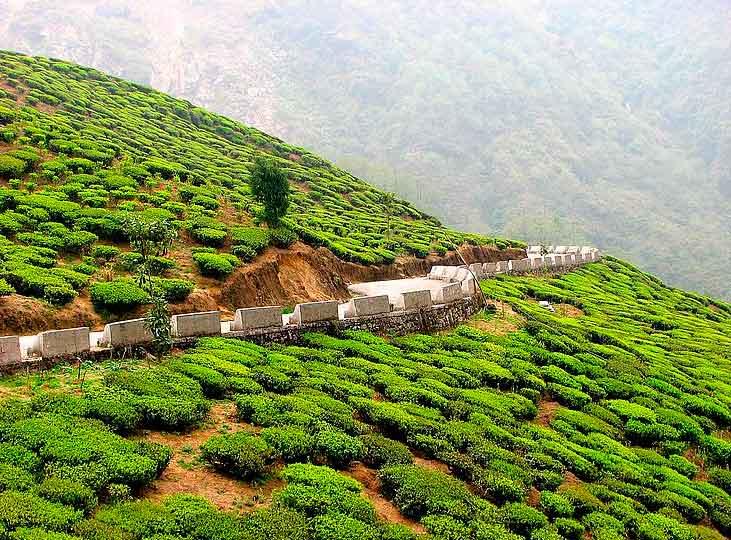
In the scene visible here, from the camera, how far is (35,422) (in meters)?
13.6

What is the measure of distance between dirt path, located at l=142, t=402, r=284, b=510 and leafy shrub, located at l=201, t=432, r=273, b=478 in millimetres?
208

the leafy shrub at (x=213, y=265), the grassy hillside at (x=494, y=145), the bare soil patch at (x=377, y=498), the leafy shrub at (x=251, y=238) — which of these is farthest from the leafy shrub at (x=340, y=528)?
the grassy hillside at (x=494, y=145)

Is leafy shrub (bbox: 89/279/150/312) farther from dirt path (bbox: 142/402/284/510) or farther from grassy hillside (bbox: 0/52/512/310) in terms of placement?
dirt path (bbox: 142/402/284/510)

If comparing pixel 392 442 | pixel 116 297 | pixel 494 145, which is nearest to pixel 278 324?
pixel 116 297

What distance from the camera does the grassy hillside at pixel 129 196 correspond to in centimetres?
2555

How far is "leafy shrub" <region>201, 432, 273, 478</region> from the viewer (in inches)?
555

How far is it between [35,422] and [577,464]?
47.3 ft

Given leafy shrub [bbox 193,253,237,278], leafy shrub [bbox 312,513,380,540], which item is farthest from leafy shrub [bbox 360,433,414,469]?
leafy shrub [bbox 193,253,237,278]

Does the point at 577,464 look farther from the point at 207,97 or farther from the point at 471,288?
the point at 207,97

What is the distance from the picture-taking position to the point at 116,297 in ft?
74.3

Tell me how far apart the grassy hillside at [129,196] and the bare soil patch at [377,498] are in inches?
437

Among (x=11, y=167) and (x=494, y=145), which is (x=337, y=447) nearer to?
(x=11, y=167)

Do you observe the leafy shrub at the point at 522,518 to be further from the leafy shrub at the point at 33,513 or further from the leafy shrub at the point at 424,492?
the leafy shrub at the point at 33,513

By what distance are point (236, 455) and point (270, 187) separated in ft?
60.6
